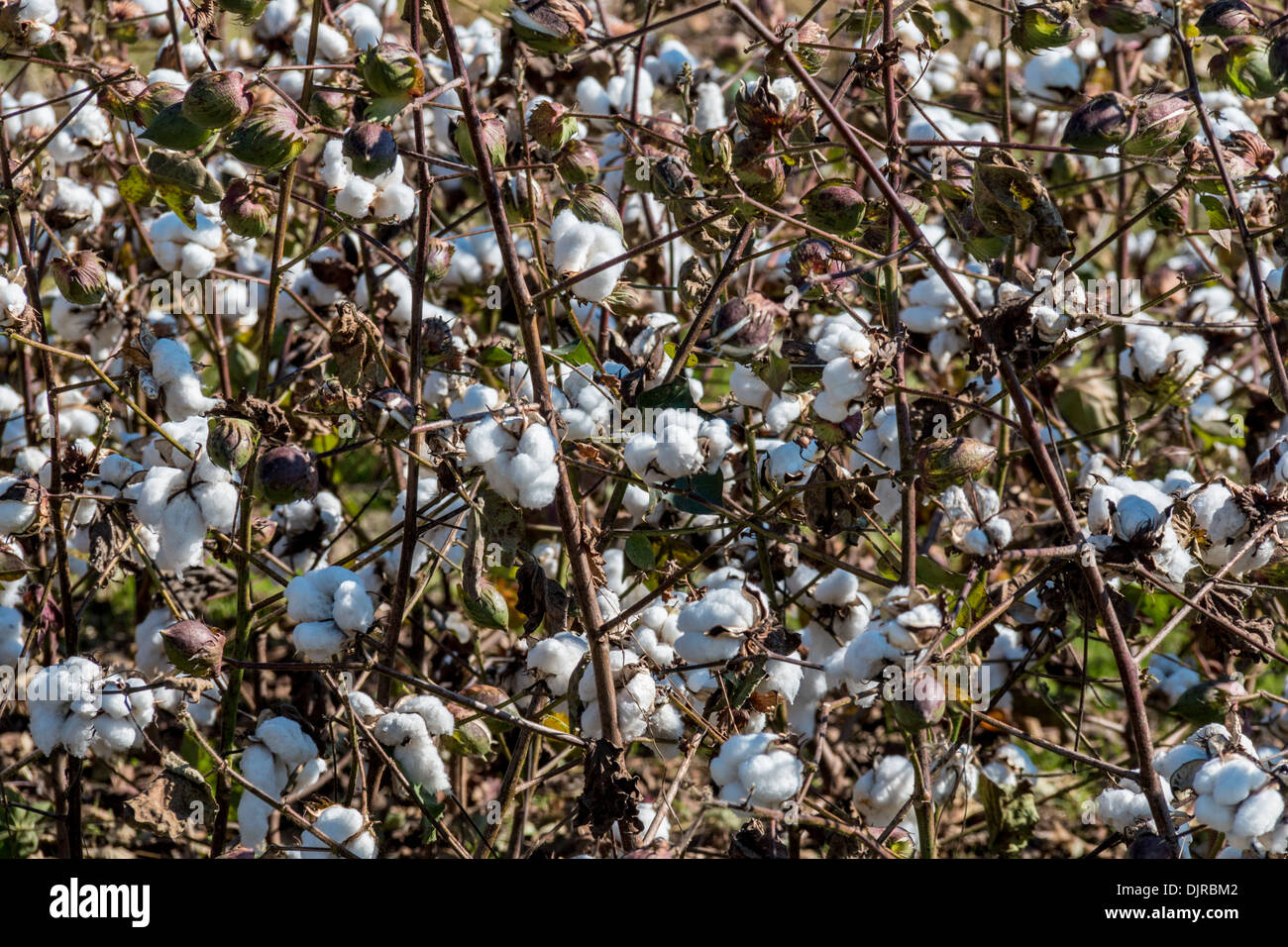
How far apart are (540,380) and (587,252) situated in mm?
215

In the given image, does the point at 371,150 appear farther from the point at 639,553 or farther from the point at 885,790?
the point at 885,790

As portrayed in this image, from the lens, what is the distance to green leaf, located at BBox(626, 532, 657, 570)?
1.66m

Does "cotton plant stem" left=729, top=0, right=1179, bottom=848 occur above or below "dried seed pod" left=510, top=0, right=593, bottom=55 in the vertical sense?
below

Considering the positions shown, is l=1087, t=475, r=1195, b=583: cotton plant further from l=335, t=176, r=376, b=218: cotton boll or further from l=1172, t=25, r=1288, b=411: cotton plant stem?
l=335, t=176, r=376, b=218: cotton boll

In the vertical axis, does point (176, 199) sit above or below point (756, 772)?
above

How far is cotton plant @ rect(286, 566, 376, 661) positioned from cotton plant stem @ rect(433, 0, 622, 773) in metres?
0.26

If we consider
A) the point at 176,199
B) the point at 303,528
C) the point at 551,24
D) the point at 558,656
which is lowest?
the point at 558,656

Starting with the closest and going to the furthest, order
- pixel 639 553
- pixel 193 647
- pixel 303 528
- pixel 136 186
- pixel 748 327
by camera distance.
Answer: pixel 748 327
pixel 193 647
pixel 639 553
pixel 136 186
pixel 303 528

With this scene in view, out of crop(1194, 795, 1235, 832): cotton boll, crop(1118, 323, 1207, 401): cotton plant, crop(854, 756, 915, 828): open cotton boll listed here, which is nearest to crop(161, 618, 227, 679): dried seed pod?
crop(854, 756, 915, 828): open cotton boll

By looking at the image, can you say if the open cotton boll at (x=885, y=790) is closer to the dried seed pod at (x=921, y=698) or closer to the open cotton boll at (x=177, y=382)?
the dried seed pod at (x=921, y=698)

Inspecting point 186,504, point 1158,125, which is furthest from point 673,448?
point 1158,125

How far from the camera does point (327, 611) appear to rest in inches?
58.7

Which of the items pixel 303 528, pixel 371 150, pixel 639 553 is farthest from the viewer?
pixel 303 528
